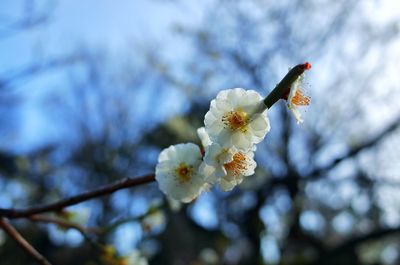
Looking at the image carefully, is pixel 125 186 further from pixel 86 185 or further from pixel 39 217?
pixel 86 185

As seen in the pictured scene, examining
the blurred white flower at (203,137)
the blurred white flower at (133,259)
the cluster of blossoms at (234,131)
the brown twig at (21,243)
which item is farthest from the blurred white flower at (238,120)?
the blurred white flower at (133,259)

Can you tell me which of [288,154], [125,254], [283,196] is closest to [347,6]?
[288,154]

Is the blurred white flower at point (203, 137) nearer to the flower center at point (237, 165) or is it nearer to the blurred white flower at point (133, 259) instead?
the flower center at point (237, 165)

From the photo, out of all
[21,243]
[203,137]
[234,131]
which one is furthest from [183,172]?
[21,243]

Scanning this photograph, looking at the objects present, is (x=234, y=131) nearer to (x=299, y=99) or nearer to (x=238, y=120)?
(x=238, y=120)

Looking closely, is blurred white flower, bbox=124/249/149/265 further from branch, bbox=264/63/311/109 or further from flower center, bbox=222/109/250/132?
branch, bbox=264/63/311/109

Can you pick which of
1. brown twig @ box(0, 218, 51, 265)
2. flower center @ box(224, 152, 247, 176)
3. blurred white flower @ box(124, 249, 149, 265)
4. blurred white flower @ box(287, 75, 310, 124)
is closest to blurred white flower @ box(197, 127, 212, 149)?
flower center @ box(224, 152, 247, 176)

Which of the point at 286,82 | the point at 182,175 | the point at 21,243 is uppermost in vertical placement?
the point at 21,243
